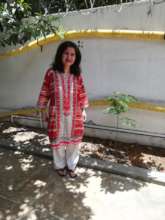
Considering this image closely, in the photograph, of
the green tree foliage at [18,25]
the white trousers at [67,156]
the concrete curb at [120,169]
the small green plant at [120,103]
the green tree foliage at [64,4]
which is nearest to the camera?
the concrete curb at [120,169]

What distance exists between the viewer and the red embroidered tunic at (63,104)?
10.3 ft

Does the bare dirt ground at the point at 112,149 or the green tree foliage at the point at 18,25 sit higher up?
the green tree foliage at the point at 18,25

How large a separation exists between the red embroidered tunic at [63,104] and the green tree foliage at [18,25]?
2.62 ft

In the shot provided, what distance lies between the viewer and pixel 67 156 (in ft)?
11.4

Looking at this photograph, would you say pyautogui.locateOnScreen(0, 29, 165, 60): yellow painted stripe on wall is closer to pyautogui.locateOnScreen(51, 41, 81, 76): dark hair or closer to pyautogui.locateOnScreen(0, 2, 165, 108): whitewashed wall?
pyautogui.locateOnScreen(0, 2, 165, 108): whitewashed wall

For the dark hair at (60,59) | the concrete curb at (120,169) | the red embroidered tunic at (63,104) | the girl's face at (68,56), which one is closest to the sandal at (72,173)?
the concrete curb at (120,169)

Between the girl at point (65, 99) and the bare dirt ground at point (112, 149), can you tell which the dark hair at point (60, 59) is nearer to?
the girl at point (65, 99)

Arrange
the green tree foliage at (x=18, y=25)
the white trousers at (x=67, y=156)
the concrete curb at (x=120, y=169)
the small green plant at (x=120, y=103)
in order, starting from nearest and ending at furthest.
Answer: the concrete curb at (x=120, y=169), the white trousers at (x=67, y=156), the green tree foliage at (x=18, y=25), the small green plant at (x=120, y=103)

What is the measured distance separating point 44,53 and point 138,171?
2413 mm

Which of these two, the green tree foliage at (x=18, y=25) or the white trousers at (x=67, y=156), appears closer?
the white trousers at (x=67, y=156)

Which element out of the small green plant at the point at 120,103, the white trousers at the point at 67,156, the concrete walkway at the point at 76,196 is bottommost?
the concrete walkway at the point at 76,196

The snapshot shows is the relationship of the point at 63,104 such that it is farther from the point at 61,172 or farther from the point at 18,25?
the point at 18,25

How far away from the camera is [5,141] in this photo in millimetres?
4414

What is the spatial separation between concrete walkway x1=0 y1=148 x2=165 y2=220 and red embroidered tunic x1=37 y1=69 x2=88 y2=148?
0.48 meters
